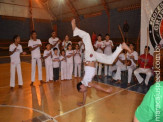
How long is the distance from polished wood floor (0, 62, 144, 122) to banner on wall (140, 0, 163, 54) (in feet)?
8.14

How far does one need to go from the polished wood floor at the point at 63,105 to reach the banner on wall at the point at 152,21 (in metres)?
2.48

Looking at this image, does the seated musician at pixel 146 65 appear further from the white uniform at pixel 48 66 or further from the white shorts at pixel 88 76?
the white uniform at pixel 48 66

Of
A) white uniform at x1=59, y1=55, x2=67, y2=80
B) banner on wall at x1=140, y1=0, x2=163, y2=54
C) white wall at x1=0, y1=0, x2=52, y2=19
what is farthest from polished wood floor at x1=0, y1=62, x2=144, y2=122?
white wall at x1=0, y1=0, x2=52, y2=19

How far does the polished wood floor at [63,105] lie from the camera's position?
2773 mm

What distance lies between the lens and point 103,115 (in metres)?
2.85

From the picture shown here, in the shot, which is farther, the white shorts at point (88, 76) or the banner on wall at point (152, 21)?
the banner on wall at point (152, 21)

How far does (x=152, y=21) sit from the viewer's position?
5.35 m

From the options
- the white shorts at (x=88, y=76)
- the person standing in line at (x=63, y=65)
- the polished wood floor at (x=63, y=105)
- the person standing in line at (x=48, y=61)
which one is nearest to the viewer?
the polished wood floor at (x=63, y=105)

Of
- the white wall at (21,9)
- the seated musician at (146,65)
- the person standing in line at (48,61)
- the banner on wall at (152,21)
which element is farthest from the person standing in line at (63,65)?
the white wall at (21,9)

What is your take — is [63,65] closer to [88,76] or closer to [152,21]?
[88,76]

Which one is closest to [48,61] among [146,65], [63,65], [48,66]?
[48,66]

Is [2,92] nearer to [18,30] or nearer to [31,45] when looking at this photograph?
[31,45]

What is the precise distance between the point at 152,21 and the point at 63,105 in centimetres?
450

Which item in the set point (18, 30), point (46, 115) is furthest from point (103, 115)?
point (18, 30)
